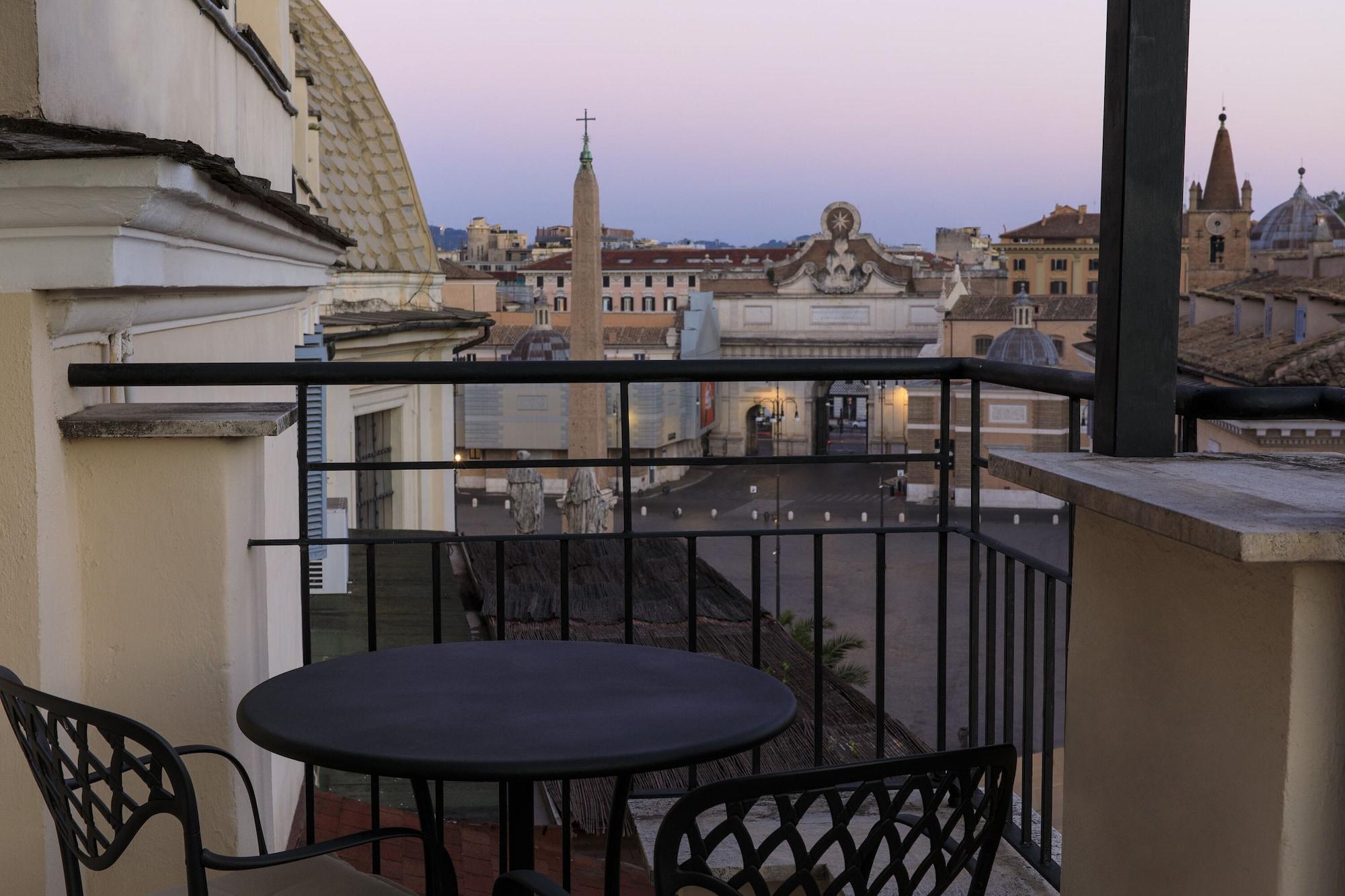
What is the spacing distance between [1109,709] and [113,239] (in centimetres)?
158

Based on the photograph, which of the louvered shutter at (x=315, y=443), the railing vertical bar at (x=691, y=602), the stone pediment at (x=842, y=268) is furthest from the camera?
the stone pediment at (x=842, y=268)

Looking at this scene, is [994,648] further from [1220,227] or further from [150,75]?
[1220,227]

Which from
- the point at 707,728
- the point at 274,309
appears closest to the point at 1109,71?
the point at 707,728

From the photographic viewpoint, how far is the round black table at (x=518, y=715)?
67.4 inches

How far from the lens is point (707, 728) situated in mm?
1845

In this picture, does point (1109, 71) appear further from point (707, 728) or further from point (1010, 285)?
point (1010, 285)

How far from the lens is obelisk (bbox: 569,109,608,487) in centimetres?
3353

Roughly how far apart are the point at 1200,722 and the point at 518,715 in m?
0.89

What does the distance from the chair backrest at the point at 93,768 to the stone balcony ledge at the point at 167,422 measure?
0.64 m

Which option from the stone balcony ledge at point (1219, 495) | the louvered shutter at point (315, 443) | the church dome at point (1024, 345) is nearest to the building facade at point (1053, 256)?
the church dome at point (1024, 345)

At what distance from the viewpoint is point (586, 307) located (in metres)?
34.8

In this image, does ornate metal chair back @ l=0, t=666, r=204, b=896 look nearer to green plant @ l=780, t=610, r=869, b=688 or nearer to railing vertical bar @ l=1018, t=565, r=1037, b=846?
railing vertical bar @ l=1018, t=565, r=1037, b=846

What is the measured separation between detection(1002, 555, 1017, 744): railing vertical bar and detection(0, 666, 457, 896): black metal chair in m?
1.20

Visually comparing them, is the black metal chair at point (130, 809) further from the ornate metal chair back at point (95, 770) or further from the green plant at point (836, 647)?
the green plant at point (836, 647)
